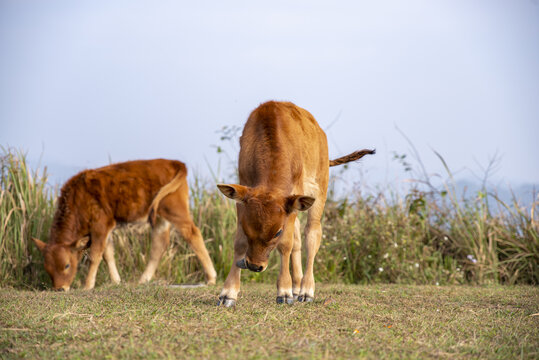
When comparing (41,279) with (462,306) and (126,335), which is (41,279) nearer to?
(126,335)

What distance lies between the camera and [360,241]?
930 centimetres

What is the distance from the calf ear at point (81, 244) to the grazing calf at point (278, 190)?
4156 mm

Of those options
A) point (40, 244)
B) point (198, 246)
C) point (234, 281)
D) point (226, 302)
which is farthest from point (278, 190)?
point (40, 244)

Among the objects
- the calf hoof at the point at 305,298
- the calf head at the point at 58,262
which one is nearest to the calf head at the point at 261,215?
the calf hoof at the point at 305,298

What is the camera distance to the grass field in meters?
3.60

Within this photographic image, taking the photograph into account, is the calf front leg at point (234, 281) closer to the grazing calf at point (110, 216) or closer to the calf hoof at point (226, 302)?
the calf hoof at point (226, 302)

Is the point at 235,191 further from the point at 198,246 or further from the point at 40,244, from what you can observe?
the point at 40,244

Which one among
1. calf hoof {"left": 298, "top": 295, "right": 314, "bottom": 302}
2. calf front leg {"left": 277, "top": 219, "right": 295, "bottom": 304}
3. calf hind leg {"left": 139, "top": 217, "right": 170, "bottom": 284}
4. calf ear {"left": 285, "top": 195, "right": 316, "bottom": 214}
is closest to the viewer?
calf ear {"left": 285, "top": 195, "right": 316, "bottom": 214}

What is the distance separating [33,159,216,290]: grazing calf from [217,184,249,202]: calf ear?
419 cm

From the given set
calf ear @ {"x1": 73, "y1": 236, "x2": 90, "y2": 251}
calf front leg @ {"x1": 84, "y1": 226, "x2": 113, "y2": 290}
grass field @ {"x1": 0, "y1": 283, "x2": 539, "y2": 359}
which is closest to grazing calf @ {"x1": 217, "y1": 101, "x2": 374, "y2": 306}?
grass field @ {"x1": 0, "y1": 283, "x2": 539, "y2": 359}

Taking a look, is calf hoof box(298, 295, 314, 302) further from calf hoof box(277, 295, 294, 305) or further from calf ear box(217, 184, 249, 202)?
calf ear box(217, 184, 249, 202)

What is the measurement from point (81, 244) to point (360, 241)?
4359 millimetres

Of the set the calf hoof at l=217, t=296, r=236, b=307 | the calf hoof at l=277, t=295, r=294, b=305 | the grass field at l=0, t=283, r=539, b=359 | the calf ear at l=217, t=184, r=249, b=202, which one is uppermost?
the calf ear at l=217, t=184, r=249, b=202

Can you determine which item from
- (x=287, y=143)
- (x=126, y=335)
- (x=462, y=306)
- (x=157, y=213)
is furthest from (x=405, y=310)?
(x=157, y=213)
